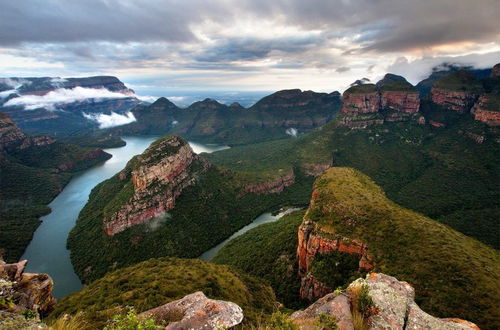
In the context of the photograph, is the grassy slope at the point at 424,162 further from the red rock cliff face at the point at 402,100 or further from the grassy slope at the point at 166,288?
the grassy slope at the point at 166,288

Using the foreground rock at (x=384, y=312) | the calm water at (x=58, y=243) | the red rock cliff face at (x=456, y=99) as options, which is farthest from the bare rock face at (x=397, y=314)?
the red rock cliff face at (x=456, y=99)

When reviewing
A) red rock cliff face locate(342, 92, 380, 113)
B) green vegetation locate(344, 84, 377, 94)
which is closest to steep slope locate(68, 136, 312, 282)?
red rock cliff face locate(342, 92, 380, 113)

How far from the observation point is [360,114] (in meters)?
182

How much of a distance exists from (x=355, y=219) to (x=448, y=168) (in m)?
110

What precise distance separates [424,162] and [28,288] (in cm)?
17007

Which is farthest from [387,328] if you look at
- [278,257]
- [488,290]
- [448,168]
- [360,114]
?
[360,114]

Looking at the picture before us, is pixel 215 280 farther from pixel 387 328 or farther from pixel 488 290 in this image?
pixel 488 290

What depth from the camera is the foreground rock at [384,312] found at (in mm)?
16109

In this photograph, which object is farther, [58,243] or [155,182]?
[155,182]

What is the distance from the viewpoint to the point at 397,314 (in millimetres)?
16875

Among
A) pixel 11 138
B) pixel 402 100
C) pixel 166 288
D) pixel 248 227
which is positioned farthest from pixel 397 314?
pixel 11 138

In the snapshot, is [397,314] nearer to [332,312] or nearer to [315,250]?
[332,312]

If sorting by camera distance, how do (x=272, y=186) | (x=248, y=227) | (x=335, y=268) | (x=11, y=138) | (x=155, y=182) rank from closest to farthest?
(x=335, y=268), (x=155, y=182), (x=248, y=227), (x=272, y=186), (x=11, y=138)

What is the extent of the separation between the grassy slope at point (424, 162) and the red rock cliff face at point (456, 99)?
561 cm
